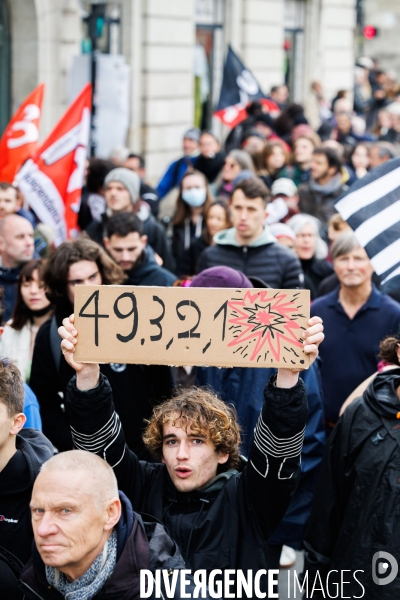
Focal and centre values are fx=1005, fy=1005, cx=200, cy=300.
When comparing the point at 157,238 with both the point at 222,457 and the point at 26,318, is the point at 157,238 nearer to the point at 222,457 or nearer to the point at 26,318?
the point at 26,318

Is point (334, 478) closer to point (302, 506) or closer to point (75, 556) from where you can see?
point (302, 506)

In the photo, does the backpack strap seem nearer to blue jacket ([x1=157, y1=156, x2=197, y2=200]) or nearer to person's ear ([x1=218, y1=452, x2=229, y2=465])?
person's ear ([x1=218, y1=452, x2=229, y2=465])

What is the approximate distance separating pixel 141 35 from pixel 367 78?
431 inches

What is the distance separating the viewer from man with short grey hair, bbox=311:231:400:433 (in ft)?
17.2

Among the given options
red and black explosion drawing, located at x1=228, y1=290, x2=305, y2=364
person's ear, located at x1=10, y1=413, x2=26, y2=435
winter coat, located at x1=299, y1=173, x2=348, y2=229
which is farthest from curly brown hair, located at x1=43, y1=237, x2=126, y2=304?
winter coat, located at x1=299, y1=173, x2=348, y2=229

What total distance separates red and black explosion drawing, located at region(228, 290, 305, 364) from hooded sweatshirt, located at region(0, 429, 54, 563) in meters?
0.83

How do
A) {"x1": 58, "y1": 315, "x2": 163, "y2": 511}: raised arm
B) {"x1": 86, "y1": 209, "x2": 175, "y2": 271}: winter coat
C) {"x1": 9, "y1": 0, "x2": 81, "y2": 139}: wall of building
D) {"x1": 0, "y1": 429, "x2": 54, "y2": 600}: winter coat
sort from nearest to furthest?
{"x1": 58, "y1": 315, "x2": 163, "y2": 511}: raised arm
{"x1": 0, "y1": 429, "x2": 54, "y2": 600}: winter coat
{"x1": 86, "y1": 209, "x2": 175, "y2": 271}: winter coat
{"x1": 9, "y1": 0, "x2": 81, "y2": 139}: wall of building

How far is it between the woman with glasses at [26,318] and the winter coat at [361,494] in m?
2.12

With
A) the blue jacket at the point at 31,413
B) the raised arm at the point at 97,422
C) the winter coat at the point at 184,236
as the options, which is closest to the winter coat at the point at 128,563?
the raised arm at the point at 97,422

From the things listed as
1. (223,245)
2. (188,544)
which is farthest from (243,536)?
(223,245)

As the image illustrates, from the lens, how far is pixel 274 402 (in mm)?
3055

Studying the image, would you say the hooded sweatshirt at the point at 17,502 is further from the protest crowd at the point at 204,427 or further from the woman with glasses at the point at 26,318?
the woman with glasses at the point at 26,318

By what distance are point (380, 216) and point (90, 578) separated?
8.72 feet

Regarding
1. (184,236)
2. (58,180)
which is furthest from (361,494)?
(184,236)
